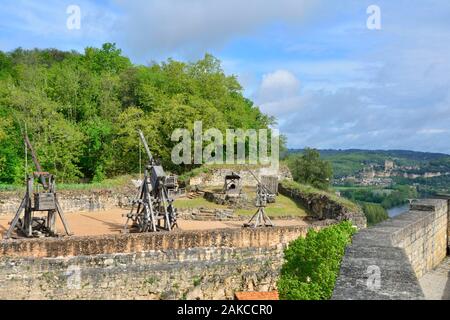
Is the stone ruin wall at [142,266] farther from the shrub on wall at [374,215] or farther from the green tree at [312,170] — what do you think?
the shrub on wall at [374,215]

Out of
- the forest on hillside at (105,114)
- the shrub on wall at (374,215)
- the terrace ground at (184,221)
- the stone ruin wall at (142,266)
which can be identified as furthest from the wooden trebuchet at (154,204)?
the shrub on wall at (374,215)

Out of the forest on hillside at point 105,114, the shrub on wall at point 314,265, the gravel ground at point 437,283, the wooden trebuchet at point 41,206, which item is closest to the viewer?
the shrub on wall at point 314,265

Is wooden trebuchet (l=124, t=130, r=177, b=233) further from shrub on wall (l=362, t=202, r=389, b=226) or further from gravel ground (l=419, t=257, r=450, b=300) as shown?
shrub on wall (l=362, t=202, r=389, b=226)

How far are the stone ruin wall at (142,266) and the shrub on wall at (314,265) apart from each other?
130 inches

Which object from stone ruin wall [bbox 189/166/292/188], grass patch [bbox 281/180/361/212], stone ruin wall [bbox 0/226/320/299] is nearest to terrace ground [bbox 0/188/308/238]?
grass patch [bbox 281/180/361/212]

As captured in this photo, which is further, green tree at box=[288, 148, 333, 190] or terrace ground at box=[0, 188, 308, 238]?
green tree at box=[288, 148, 333, 190]

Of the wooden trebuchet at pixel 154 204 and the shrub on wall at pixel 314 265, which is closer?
the shrub on wall at pixel 314 265

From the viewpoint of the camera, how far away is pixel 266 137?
42500 millimetres

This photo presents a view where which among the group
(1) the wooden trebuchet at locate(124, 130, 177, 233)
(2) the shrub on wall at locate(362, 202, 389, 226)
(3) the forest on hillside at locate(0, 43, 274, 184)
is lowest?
(2) the shrub on wall at locate(362, 202, 389, 226)

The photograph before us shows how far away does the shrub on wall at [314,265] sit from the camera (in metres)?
10.5

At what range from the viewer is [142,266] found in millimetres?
14578

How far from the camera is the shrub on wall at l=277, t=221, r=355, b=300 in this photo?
34.4 feet

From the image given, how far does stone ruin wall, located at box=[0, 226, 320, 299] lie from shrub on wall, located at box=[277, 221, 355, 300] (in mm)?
3309
